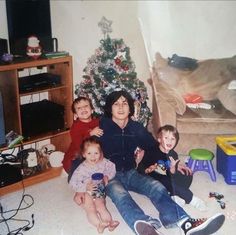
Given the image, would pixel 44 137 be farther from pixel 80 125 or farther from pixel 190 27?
pixel 190 27

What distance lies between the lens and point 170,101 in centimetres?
78

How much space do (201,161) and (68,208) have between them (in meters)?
0.50

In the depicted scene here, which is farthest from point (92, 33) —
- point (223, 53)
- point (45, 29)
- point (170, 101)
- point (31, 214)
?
point (31, 214)

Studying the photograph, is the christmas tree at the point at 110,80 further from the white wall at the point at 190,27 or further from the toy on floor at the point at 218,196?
the white wall at the point at 190,27

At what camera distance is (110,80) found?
1.31 meters

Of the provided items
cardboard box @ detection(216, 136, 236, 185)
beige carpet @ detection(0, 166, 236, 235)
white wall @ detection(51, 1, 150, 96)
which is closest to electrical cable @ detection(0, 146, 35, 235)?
beige carpet @ detection(0, 166, 236, 235)

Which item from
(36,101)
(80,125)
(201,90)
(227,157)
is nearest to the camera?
(201,90)

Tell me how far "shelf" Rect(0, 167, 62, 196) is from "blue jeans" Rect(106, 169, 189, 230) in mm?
306

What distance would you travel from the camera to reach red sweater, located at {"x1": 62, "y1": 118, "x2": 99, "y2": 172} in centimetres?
131

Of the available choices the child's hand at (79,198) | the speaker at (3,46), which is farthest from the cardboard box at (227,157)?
the speaker at (3,46)

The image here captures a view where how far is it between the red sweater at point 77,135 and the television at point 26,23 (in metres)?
0.31

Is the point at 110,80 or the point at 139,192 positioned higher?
the point at 110,80

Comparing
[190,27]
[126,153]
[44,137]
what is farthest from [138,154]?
[190,27]

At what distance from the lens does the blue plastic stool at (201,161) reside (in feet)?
4.01
